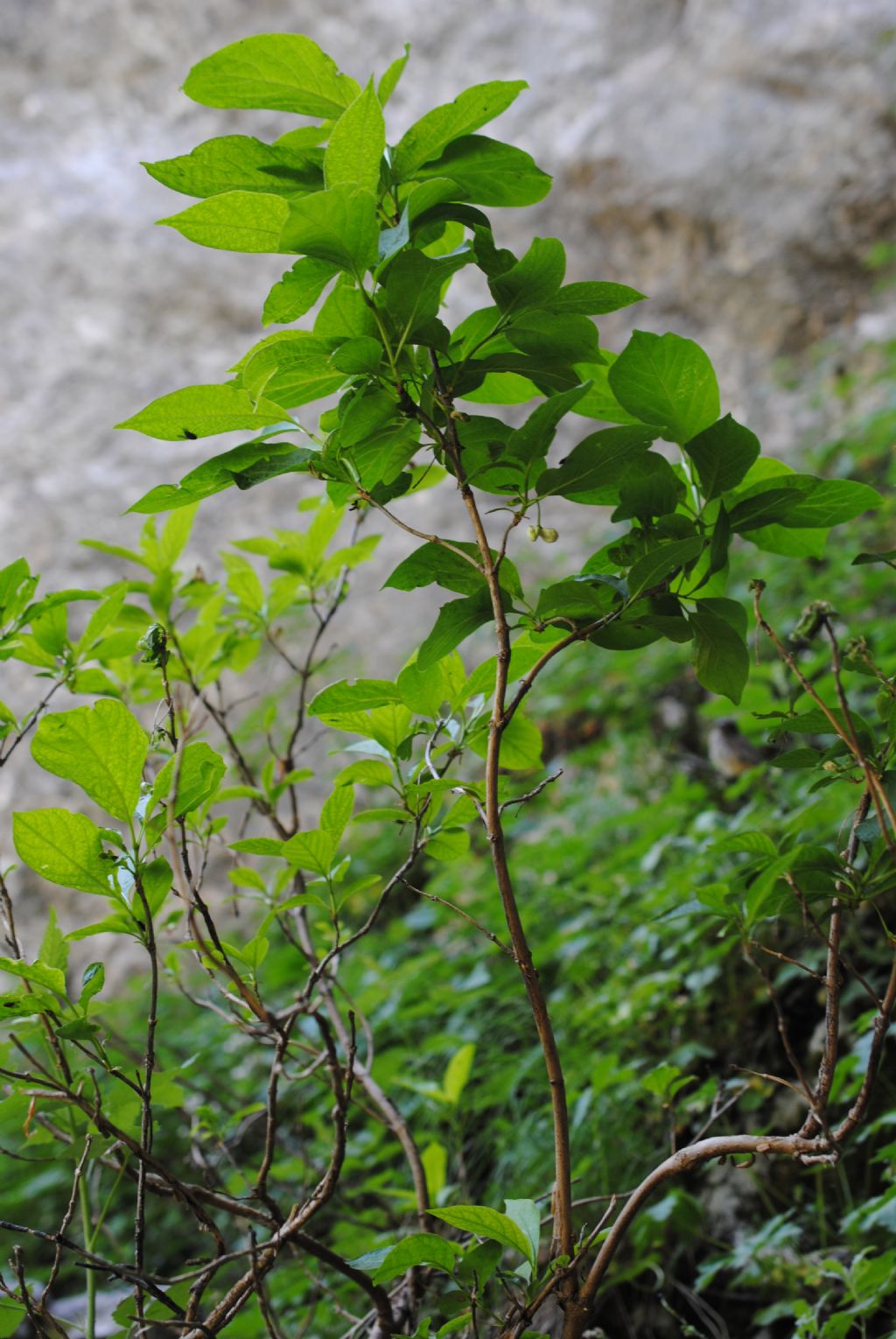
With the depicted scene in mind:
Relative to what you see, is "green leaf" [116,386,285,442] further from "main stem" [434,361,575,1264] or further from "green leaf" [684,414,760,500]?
"green leaf" [684,414,760,500]

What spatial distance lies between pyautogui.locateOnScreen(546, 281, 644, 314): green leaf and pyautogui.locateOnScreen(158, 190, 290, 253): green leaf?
0.51 ft

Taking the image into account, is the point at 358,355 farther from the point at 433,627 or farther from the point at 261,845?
the point at 261,845

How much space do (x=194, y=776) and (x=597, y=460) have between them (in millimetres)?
306

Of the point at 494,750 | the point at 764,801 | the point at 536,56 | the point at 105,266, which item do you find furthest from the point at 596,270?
the point at 494,750

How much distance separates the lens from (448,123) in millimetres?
564

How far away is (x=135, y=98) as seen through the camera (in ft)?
16.1

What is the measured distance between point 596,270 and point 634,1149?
410cm

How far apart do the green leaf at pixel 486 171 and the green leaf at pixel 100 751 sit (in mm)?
373

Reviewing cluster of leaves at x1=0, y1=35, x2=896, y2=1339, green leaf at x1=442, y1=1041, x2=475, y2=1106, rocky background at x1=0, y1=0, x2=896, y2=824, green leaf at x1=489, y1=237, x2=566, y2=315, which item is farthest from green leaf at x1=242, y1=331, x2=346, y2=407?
rocky background at x1=0, y1=0, x2=896, y2=824

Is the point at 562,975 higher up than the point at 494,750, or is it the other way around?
the point at 494,750

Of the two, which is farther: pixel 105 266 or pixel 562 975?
pixel 105 266

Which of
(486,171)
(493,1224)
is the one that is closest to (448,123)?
(486,171)

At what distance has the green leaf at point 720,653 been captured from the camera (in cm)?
59

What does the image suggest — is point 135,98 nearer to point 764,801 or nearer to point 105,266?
point 105,266
